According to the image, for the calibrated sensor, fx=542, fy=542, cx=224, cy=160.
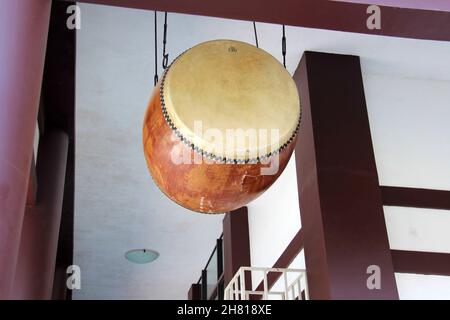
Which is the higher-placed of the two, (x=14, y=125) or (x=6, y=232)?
(x=14, y=125)

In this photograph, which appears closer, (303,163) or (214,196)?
(214,196)

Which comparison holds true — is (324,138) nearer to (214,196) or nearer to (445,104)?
(445,104)

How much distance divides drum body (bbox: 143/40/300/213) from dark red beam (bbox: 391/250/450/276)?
69.6 inches

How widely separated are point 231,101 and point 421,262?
2.08m

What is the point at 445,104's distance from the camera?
3574mm

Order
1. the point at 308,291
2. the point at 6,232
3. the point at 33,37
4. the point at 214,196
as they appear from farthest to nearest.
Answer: the point at 308,291
the point at 33,37
the point at 214,196
the point at 6,232

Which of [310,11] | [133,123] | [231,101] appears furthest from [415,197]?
[133,123]

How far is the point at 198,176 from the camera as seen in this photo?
136 cm

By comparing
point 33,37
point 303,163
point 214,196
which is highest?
point 303,163

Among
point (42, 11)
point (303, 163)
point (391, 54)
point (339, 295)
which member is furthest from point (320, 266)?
point (42, 11)

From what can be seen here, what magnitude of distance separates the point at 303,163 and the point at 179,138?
6.30 feet

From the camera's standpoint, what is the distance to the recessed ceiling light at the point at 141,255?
21.5ft

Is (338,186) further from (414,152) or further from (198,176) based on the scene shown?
(198,176)

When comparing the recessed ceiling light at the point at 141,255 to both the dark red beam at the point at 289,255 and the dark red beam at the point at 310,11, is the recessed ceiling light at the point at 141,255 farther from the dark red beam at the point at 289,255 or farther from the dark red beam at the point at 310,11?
the dark red beam at the point at 310,11
